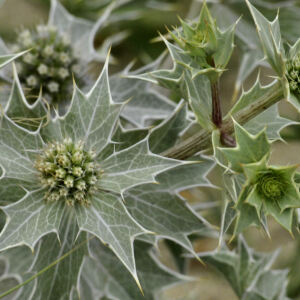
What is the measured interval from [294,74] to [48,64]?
935 mm

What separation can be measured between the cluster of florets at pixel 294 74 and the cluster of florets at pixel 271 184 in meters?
0.21

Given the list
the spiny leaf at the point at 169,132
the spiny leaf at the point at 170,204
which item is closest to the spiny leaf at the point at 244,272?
the spiny leaf at the point at 170,204

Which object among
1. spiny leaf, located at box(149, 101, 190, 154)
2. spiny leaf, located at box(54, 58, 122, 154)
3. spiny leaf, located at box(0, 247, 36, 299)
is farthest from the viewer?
spiny leaf, located at box(0, 247, 36, 299)

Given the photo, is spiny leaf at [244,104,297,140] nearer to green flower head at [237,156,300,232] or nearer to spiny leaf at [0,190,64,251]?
green flower head at [237,156,300,232]

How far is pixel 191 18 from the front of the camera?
2.08 m

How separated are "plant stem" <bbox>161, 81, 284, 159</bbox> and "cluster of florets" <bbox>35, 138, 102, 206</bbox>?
0.73 feet

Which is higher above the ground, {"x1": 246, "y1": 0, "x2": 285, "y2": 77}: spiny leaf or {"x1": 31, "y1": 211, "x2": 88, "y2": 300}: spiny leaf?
{"x1": 246, "y1": 0, "x2": 285, "y2": 77}: spiny leaf

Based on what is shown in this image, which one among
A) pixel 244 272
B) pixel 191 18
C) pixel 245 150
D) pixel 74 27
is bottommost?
pixel 244 272

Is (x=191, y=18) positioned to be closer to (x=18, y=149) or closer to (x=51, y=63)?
(x=51, y=63)

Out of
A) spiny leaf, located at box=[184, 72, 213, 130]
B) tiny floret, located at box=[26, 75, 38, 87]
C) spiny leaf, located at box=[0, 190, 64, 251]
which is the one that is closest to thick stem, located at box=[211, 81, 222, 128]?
spiny leaf, located at box=[184, 72, 213, 130]

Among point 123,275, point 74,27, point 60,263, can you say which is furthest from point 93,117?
point 74,27

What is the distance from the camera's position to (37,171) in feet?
3.80

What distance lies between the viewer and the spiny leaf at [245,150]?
36.8 inches

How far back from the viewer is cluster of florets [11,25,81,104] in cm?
159
